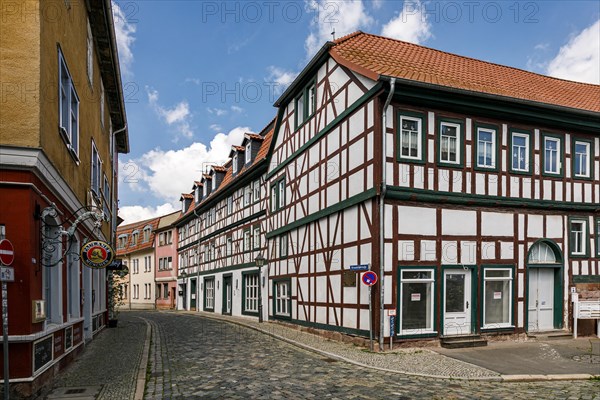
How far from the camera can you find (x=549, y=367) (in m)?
11.4

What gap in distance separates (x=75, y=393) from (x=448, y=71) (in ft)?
45.6

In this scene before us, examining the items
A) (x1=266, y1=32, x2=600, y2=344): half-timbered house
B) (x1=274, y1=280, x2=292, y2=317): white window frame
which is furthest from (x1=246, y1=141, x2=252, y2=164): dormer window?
(x1=266, y1=32, x2=600, y2=344): half-timbered house

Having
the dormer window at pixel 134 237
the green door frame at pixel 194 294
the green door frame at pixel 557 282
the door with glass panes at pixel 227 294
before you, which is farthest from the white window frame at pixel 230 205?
the dormer window at pixel 134 237

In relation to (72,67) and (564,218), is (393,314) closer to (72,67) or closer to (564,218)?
(564,218)

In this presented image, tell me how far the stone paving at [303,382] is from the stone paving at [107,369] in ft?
1.45

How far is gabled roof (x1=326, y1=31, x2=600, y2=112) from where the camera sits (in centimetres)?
1496

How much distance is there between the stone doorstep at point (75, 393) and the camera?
8237 millimetres

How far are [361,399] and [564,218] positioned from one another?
1103 centimetres

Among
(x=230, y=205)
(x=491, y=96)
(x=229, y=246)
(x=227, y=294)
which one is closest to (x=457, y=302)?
(x=491, y=96)

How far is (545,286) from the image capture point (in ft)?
52.1

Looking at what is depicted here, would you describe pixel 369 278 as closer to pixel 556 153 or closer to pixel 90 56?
pixel 556 153

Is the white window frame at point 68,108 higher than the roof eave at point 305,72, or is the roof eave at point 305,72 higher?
the roof eave at point 305,72

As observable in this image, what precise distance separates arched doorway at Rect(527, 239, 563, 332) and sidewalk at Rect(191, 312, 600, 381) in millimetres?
820

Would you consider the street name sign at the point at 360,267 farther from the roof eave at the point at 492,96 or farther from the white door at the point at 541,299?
the white door at the point at 541,299
